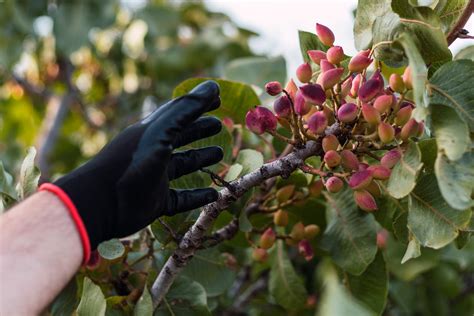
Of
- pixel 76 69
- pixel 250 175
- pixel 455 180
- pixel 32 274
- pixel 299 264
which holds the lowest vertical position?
pixel 76 69

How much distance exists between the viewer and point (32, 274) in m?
0.85

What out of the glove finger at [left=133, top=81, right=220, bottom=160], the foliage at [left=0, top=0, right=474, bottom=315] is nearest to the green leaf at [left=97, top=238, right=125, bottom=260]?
the foliage at [left=0, top=0, right=474, bottom=315]

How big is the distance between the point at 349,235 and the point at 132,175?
1.46 feet

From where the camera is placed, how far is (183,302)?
3.76 feet

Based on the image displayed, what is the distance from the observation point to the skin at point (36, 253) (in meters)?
0.83

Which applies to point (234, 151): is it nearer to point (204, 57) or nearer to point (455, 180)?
point (455, 180)

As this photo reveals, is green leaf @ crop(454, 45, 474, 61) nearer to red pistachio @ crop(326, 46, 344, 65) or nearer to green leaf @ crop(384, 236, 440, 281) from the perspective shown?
red pistachio @ crop(326, 46, 344, 65)

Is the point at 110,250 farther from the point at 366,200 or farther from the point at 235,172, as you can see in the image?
the point at 366,200

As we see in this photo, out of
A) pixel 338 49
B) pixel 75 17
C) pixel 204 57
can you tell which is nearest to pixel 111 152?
pixel 338 49

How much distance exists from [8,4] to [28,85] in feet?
1.29

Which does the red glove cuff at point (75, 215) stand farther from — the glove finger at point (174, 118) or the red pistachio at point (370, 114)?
the red pistachio at point (370, 114)

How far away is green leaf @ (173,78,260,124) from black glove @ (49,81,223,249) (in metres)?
0.27

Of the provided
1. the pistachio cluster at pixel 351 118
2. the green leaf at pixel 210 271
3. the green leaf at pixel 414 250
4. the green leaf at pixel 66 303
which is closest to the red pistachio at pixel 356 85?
the pistachio cluster at pixel 351 118

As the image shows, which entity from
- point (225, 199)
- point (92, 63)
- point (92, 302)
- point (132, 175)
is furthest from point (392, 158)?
point (92, 63)
